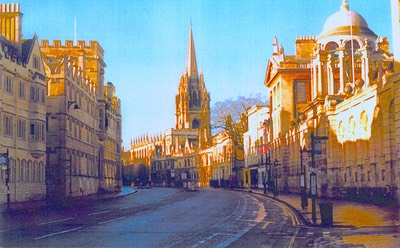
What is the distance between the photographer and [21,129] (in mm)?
45531

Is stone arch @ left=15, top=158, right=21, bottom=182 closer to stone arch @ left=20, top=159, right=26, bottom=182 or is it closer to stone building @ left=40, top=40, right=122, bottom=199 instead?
stone arch @ left=20, top=159, right=26, bottom=182

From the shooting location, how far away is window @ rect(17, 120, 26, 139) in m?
45.0

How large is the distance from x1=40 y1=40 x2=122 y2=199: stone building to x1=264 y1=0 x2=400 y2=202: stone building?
62.0 ft

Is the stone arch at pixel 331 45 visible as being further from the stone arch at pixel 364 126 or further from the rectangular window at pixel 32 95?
the rectangular window at pixel 32 95

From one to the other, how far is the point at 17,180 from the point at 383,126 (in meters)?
25.0

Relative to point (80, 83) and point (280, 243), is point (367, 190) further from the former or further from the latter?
point (80, 83)

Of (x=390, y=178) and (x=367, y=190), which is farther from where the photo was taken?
(x=367, y=190)

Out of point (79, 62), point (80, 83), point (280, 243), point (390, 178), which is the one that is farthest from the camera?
point (79, 62)

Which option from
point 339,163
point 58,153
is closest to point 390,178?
point 339,163

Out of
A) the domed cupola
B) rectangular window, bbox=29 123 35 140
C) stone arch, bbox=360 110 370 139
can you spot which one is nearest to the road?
stone arch, bbox=360 110 370 139

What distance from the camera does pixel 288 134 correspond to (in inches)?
2576

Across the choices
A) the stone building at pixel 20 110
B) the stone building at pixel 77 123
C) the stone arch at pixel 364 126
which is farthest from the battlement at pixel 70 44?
the stone arch at pixel 364 126

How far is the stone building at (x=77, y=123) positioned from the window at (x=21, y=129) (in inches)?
140

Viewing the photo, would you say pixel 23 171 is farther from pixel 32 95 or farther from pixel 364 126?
pixel 364 126
